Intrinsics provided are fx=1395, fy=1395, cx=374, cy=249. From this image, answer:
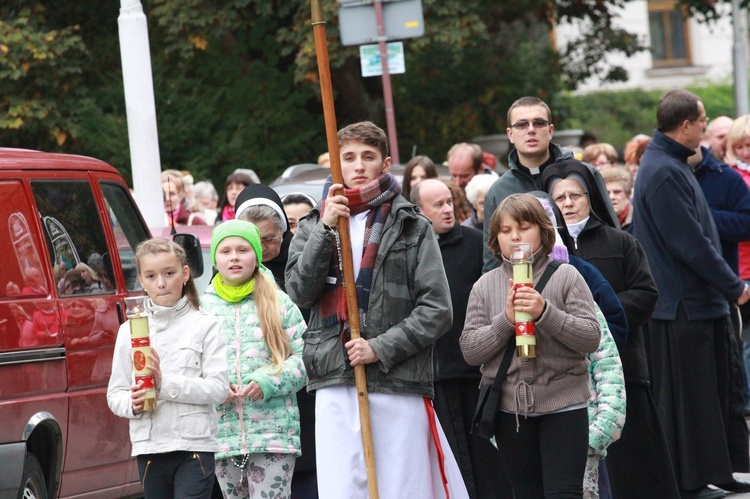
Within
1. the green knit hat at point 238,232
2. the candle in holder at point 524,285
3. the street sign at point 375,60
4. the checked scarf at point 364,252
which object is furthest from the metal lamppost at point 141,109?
the candle in holder at point 524,285

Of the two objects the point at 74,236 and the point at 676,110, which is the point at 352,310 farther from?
the point at 676,110

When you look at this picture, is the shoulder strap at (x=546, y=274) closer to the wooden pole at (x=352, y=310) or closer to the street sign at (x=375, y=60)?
the wooden pole at (x=352, y=310)

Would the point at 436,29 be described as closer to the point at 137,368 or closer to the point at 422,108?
the point at 422,108

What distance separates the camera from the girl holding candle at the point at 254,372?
635cm

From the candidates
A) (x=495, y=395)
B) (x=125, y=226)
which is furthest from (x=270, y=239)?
(x=495, y=395)

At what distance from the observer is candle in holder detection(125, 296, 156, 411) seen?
5441 millimetres

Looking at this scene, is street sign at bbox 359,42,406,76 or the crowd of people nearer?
the crowd of people

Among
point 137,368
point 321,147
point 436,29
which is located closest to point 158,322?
point 137,368

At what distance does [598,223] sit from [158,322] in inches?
95.6

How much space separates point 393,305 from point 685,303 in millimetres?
3136

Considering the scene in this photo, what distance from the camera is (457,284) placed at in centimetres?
769

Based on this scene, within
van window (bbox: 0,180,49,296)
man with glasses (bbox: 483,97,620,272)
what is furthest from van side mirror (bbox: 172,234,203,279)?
man with glasses (bbox: 483,97,620,272)

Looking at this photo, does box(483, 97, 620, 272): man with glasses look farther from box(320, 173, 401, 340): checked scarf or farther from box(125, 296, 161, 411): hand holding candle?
box(125, 296, 161, 411): hand holding candle

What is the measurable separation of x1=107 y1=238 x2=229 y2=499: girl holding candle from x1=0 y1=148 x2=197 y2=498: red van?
94 cm
